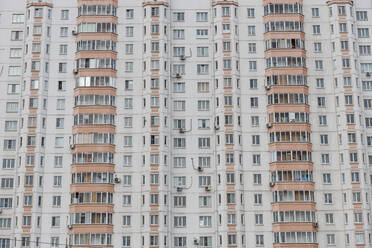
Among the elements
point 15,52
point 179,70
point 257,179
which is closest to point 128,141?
point 179,70

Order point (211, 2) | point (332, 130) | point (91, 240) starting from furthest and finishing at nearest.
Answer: point (211, 2) < point (332, 130) < point (91, 240)

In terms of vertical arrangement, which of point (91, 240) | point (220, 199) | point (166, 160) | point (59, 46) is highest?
point (59, 46)

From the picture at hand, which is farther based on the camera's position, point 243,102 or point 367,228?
point 243,102

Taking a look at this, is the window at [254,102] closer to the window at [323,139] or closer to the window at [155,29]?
the window at [323,139]

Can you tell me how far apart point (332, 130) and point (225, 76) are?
16.2 m

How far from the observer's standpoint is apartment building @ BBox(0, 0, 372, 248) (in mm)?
79625

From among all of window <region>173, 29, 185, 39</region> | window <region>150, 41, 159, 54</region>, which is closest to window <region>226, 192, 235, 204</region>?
window <region>150, 41, 159, 54</region>

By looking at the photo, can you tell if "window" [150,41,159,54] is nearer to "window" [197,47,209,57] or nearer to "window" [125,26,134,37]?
"window" [125,26,134,37]

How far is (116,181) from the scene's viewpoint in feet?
266

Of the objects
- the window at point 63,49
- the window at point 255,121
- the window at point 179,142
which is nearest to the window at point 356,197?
the window at point 255,121

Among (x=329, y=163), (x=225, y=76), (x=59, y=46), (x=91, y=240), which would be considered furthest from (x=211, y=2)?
(x=91, y=240)

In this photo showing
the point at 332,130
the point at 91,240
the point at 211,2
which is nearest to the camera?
the point at 91,240

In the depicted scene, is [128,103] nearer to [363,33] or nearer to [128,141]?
[128,141]

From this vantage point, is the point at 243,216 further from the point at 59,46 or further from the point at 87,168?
the point at 59,46
